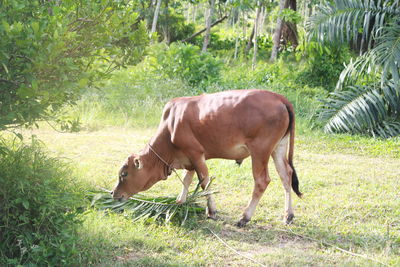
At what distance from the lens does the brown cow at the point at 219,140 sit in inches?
220

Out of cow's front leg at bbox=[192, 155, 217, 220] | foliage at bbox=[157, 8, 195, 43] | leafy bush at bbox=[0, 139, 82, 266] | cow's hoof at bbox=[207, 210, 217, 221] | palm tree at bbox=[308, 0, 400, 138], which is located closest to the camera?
leafy bush at bbox=[0, 139, 82, 266]

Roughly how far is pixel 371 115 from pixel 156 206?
258 inches

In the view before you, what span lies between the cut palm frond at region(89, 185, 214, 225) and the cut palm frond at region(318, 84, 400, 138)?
5.81 metres

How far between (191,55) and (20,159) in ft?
33.1

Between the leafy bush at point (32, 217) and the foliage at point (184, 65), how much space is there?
31.4 feet

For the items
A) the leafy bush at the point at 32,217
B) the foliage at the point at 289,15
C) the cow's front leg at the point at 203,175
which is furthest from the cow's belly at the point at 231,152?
the foliage at the point at 289,15

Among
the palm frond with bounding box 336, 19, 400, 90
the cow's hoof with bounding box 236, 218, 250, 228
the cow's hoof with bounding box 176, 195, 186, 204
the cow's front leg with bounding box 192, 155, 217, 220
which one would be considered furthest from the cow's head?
the palm frond with bounding box 336, 19, 400, 90

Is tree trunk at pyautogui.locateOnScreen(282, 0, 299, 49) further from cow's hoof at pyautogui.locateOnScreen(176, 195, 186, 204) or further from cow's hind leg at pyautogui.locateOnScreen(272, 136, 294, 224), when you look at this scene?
cow's hoof at pyautogui.locateOnScreen(176, 195, 186, 204)

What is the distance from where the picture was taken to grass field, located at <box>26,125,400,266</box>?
4.85 metres

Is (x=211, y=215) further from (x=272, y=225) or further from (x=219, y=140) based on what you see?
(x=219, y=140)

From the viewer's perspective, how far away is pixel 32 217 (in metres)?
4.40

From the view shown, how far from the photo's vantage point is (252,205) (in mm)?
5738

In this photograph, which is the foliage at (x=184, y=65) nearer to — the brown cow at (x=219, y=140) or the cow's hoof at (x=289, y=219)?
the brown cow at (x=219, y=140)

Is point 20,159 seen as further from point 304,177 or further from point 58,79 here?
point 304,177
